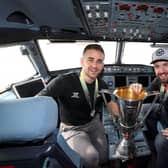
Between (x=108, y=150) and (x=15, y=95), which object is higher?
(x=15, y=95)

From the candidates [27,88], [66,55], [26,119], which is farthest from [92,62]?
[66,55]

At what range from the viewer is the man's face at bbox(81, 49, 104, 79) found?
95.2 inches

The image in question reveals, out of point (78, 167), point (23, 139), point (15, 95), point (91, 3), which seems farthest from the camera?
point (15, 95)

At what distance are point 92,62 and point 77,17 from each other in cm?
44

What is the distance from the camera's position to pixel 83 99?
249 centimetres

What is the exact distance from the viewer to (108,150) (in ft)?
8.41

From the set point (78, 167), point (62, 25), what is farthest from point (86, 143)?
point (62, 25)

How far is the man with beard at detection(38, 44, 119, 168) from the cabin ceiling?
292 millimetres

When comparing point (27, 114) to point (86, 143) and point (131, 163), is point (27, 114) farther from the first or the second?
point (131, 163)

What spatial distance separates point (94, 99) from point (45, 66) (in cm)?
156

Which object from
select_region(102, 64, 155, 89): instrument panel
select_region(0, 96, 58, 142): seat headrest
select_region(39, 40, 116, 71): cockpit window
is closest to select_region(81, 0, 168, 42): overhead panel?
select_region(0, 96, 58, 142): seat headrest

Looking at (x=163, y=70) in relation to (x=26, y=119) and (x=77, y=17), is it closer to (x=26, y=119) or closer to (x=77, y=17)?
(x=77, y=17)

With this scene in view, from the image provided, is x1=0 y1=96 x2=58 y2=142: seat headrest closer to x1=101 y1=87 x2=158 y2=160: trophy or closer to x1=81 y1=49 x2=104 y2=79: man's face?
x1=101 y1=87 x2=158 y2=160: trophy

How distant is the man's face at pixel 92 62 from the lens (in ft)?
7.93
